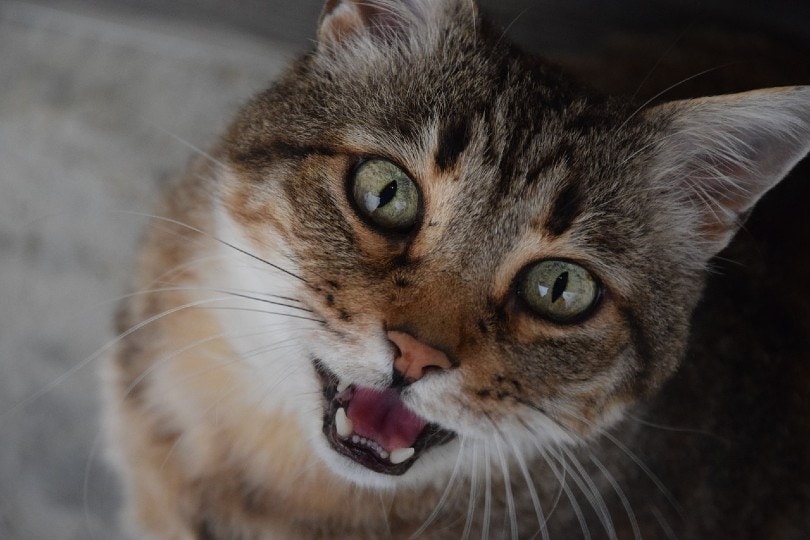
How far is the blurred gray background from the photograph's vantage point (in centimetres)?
105

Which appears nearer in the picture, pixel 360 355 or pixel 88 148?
pixel 360 355

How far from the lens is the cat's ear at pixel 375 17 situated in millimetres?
757

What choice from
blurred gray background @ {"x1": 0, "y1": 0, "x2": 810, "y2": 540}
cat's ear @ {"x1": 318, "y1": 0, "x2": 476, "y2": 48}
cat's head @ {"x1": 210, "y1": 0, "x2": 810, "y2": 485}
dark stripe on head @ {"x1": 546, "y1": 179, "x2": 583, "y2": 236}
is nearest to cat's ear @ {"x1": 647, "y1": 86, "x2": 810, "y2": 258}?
cat's head @ {"x1": 210, "y1": 0, "x2": 810, "y2": 485}

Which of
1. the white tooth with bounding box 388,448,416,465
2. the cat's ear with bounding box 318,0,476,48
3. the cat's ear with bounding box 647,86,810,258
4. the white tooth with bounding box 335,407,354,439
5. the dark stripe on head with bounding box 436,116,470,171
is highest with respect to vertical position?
the cat's ear with bounding box 318,0,476,48

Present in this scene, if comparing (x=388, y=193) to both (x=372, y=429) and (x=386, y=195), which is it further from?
(x=372, y=429)

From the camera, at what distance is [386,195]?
2.32 ft

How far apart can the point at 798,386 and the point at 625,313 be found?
1.04 ft

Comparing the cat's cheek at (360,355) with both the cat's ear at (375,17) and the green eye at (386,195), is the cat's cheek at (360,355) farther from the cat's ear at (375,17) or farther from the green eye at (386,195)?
the cat's ear at (375,17)

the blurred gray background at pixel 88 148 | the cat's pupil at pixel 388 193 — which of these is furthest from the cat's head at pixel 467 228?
the blurred gray background at pixel 88 148

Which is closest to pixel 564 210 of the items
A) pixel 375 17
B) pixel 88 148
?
pixel 375 17

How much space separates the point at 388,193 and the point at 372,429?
0.22 metres

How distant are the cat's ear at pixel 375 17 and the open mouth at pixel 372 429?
0.33 meters

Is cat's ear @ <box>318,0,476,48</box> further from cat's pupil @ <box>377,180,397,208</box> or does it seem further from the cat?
cat's pupil @ <box>377,180,397,208</box>

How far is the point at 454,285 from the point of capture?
0.67 metres
